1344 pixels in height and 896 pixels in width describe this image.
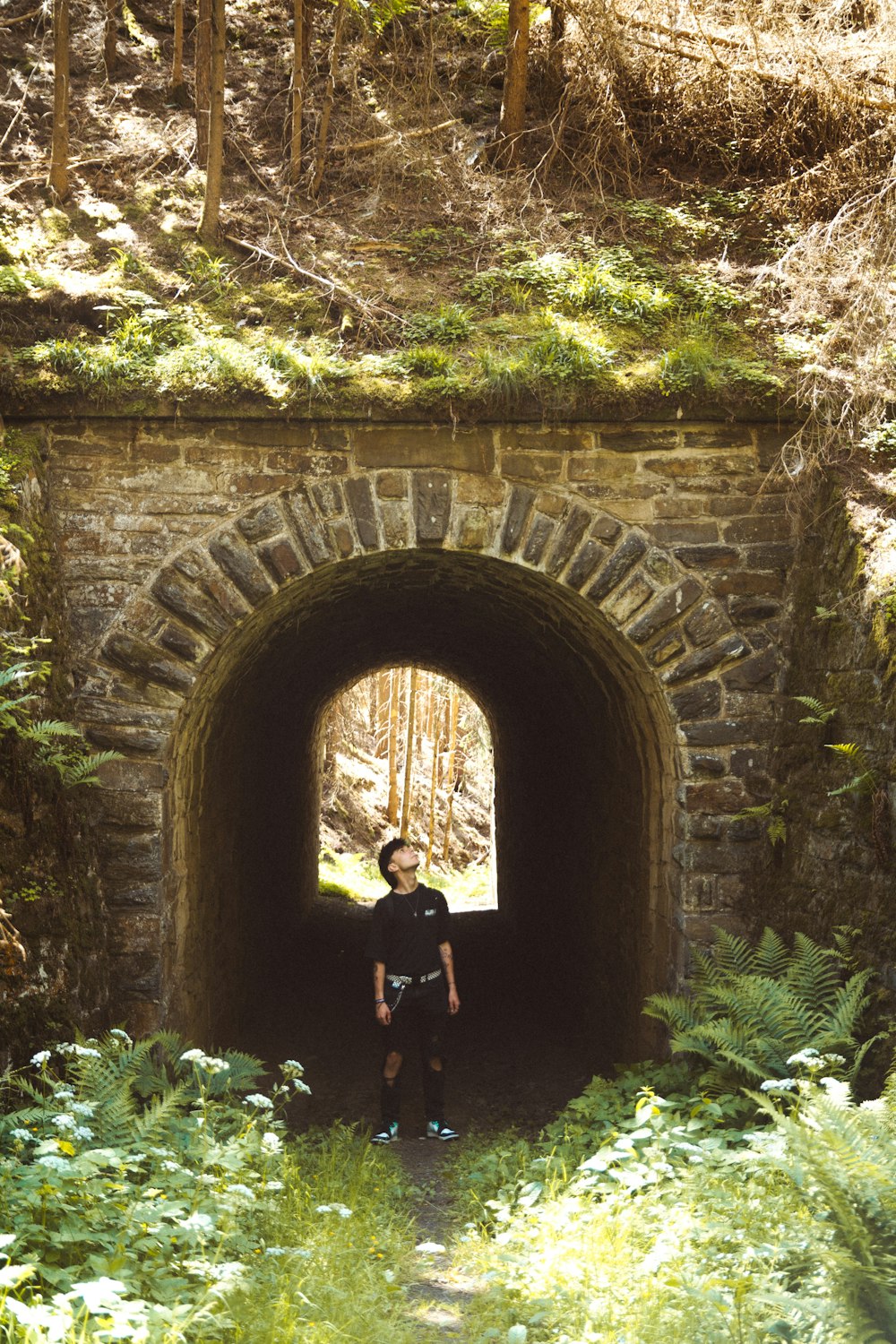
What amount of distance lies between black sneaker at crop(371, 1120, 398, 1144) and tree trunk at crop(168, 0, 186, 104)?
Result: 7655 mm

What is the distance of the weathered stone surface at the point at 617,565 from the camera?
20.0 ft

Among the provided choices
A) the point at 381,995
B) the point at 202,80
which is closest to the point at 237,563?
the point at 381,995

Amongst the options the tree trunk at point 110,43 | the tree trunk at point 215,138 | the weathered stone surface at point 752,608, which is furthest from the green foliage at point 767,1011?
the tree trunk at point 110,43

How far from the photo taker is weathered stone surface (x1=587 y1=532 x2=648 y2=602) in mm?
6094

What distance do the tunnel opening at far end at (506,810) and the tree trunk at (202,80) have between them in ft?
11.2

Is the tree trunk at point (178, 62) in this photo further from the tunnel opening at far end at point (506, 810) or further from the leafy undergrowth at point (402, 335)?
the tunnel opening at far end at point (506, 810)

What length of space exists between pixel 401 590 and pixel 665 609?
2885mm

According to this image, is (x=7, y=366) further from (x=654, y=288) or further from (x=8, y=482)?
(x=654, y=288)

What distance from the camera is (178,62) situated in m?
8.30

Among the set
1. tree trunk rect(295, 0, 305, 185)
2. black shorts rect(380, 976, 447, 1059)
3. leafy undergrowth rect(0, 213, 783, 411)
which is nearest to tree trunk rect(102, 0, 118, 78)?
tree trunk rect(295, 0, 305, 185)

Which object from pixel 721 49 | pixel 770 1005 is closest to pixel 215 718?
pixel 770 1005

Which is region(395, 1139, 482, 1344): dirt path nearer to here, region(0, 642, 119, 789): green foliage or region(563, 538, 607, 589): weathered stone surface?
region(0, 642, 119, 789): green foliage

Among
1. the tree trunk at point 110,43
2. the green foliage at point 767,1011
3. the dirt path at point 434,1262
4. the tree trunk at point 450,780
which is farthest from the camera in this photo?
the tree trunk at point 450,780

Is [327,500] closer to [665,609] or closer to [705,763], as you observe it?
[665,609]
